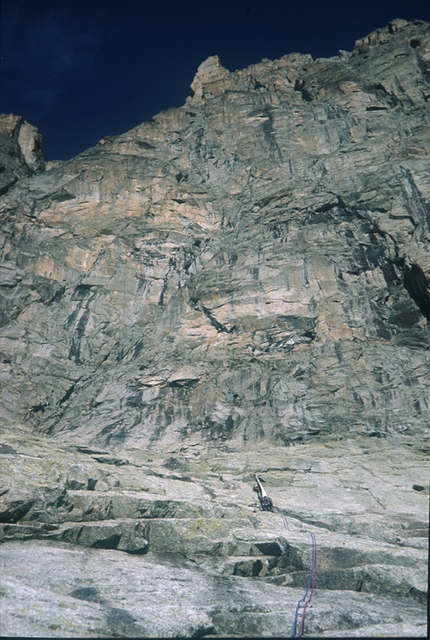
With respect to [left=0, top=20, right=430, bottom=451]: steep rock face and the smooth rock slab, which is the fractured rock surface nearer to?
the smooth rock slab

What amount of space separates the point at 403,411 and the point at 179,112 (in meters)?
48.4

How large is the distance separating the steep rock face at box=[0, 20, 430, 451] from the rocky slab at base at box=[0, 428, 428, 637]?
5136 millimetres

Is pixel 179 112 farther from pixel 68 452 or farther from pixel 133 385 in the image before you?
pixel 68 452

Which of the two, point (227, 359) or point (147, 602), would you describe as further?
point (227, 359)

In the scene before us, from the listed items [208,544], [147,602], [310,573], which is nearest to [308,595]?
[310,573]

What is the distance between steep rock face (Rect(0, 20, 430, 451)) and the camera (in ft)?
105

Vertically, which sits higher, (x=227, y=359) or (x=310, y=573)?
(x=227, y=359)

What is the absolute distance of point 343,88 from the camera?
171ft

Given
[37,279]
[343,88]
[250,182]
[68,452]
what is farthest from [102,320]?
[343,88]

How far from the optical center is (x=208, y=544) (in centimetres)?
1778

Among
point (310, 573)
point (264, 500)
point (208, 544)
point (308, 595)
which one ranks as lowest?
point (308, 595)

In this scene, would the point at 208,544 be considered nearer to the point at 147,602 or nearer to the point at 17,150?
the point at 147,602

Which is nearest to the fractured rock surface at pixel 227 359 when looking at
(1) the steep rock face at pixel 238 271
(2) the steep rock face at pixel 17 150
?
(1) the steep rock face at pixel 238 271

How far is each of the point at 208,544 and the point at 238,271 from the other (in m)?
26.5
